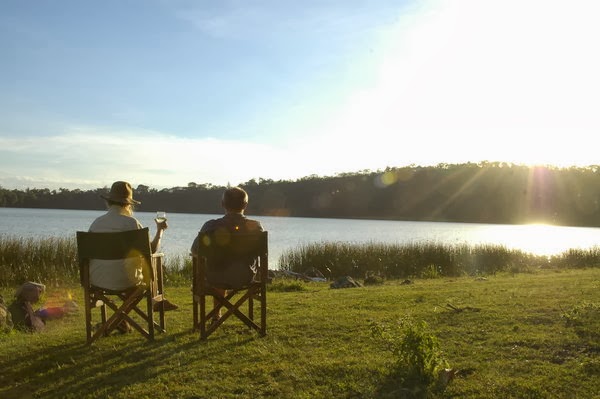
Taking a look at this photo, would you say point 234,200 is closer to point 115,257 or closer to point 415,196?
point 115,257

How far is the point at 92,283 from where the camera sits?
469 cm

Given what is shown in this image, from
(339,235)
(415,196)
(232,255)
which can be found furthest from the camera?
(415,196)

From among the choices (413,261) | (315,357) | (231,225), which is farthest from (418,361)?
(413,261)

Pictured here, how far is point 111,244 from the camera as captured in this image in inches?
175

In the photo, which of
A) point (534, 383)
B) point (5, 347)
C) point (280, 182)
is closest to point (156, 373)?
point (5, 347)

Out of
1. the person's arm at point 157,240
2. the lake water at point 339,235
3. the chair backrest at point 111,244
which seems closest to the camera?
the chair backrest at point 111,244

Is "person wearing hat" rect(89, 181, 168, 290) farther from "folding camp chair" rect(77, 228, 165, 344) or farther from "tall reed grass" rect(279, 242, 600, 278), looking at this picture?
"tall reed grass" rect(279, 242, 600, 278)

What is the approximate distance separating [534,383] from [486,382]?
0.98 feet

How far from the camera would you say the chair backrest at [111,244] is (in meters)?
4.44

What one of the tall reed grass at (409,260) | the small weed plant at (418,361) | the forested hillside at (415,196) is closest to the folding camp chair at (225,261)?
the small weed plant at (418,361)

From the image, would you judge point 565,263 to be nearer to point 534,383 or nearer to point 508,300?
point 508,300

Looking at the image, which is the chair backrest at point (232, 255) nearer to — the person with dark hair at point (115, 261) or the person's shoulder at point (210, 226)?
the person's shoulder at point (210, 226)

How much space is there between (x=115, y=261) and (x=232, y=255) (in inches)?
39.7

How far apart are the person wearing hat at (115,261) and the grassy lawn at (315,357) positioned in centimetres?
56
